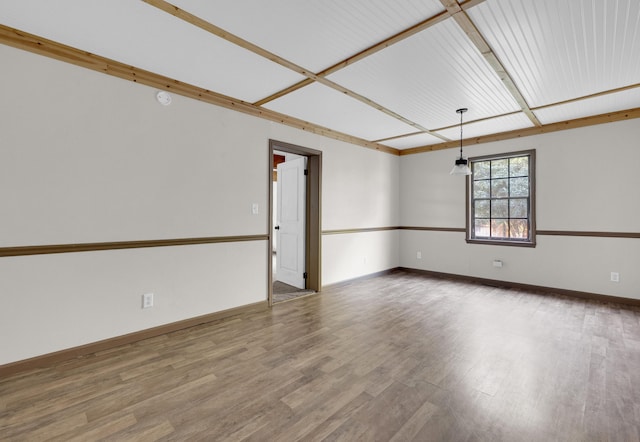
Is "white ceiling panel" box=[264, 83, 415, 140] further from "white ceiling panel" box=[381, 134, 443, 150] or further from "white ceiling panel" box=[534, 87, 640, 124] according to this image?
"white ceiling panel" box=[534, 87, 640, 124]

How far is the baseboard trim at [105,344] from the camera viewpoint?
228 centimetres

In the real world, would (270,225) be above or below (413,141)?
below

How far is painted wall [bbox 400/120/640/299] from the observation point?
3992 mm

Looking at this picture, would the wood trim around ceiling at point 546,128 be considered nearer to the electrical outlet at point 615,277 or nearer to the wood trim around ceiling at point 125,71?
the electrical outlet at point 615,277

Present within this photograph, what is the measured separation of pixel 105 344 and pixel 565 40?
15.0ft

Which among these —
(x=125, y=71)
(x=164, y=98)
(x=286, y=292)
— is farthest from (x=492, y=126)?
(x=125, y=71)

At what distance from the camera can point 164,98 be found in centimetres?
297

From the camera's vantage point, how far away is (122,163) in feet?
9.03

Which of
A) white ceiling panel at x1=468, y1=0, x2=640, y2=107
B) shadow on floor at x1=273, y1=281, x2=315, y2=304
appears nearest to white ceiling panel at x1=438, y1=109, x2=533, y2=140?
white ceiling panel at x1=468, y1=0, x2=640, y2=107

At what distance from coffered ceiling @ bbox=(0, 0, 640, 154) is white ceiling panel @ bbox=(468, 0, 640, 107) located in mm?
10

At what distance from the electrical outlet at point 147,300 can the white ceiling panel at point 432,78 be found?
279 centimetres

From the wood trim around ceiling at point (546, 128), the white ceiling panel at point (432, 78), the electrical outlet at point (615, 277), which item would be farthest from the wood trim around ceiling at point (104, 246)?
the electrical outlet at point (615, 277)

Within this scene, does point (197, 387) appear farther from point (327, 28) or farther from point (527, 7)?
point (527, 7)

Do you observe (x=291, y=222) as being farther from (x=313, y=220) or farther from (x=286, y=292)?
(x=286, y=292)
